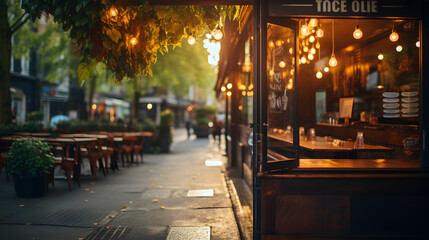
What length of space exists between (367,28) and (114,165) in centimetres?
785

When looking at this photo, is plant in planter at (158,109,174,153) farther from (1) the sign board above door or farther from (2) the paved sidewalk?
(1) the sign board above door

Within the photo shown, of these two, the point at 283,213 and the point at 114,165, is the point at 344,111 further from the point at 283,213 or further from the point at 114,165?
the point at 114,165

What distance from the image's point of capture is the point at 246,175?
29.7 ft

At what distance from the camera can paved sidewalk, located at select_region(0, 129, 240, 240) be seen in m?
5.11

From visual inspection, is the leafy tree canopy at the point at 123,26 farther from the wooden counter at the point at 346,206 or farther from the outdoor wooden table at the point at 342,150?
the wooden counter at the point at 346,206

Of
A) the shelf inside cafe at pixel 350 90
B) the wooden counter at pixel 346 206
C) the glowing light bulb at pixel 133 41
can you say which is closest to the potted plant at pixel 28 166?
the glowing light bulb at pixel 133 41

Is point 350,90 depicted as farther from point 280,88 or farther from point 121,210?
point 121,210

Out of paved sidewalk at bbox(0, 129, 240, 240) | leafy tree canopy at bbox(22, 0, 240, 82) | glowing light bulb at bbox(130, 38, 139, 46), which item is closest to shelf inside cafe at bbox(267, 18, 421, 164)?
leafy tree canopy at bbox(22, 0, 240, 82)

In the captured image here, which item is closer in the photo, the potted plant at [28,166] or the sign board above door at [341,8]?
the sign board above door at [341,8]

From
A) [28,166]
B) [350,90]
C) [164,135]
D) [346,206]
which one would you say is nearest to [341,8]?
[346,206]

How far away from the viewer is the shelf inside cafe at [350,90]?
4.85 metres

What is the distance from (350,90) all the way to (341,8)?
18.0 feet

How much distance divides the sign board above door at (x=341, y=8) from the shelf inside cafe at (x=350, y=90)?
292mm

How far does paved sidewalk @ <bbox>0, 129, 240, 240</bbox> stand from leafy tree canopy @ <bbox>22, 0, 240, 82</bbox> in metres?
2.24
